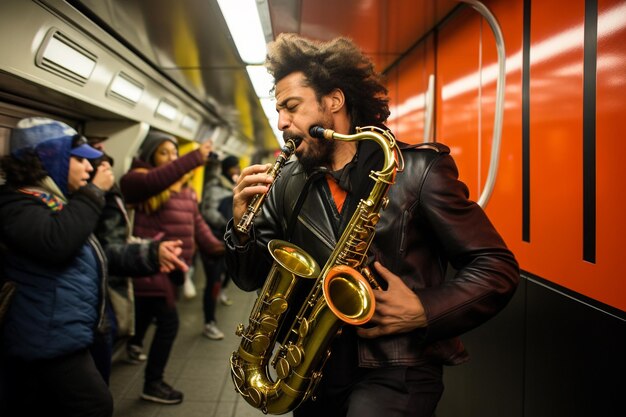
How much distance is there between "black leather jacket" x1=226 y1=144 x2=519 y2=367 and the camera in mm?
1327

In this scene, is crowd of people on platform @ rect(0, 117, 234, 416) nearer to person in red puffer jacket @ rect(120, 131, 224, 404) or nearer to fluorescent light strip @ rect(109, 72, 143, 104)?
person in red puffer jacket @ rect(120, 131, 224, 404)

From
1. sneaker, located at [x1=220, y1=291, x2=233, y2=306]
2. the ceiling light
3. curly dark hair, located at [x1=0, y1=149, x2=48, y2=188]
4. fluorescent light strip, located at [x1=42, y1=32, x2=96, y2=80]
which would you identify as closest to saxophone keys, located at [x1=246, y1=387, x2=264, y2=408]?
curly dark hair, located at [x1=0, y1=149, x2=48, y2=188]

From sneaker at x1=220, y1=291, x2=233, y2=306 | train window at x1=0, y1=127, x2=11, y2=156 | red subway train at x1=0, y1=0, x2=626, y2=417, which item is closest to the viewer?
red subway train at x1=0, y1=0, x2=626, y2=417

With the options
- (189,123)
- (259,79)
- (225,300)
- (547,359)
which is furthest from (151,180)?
(189,123)

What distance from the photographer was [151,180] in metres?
3.32

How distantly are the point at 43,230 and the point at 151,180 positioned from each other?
1.45 metres

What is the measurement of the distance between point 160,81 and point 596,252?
4.44 m

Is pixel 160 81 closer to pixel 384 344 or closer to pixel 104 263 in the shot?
pixel 104 263

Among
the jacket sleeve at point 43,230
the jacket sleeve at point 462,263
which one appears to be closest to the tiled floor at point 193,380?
the jacket sleeve at point 43,230

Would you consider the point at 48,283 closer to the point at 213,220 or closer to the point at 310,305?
the point at 310,305

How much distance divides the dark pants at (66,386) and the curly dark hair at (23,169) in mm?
868

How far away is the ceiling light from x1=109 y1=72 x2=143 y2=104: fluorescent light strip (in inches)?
44.8

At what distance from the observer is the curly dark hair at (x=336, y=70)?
5.80 ft

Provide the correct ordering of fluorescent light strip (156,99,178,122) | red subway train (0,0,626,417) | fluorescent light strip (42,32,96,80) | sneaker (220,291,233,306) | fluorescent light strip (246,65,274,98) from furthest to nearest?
sneaker (220,291,233,306) → fluorescent light strip (156,99,178,122) → fluorescent light strip (246,65,274,98) → fluorescent light strip (42,32,96,80) → red subway train (0,0,626,417)
